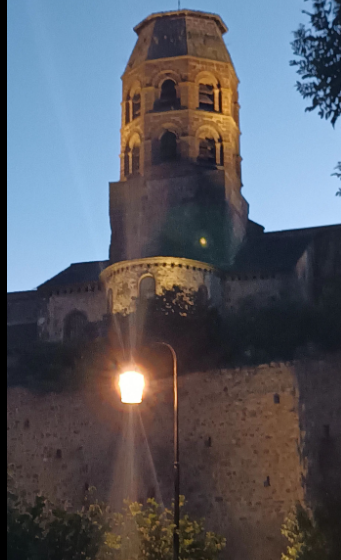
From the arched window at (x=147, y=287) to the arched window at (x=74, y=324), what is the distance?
5142 mm

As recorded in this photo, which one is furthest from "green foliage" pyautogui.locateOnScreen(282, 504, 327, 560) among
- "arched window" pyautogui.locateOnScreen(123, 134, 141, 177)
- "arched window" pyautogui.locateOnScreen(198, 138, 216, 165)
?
"arched window" pyautogui.locateOnScreen(123, 134, 141, 177)

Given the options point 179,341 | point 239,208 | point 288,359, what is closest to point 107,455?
point 179,341

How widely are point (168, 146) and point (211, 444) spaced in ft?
55.6

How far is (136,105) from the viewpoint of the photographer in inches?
1599

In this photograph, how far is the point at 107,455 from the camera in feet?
94.9

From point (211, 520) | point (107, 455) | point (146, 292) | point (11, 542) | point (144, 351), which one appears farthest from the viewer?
point (146, 292)

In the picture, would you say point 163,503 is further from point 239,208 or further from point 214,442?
point 239,208

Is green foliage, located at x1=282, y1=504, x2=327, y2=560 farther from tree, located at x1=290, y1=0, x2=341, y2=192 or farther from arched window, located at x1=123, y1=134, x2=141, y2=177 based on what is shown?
arched window, located at x1=123, y1=134, x2=141, y2=177

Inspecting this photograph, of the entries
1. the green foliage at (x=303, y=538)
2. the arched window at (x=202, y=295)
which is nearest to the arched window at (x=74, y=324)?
the arched window at (x=202, y=295)

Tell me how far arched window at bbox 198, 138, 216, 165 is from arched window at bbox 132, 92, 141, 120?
3491 mm

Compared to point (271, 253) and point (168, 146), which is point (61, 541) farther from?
point (168, 146)

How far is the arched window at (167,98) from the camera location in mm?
39594

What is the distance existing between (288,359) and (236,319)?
5.00 meters

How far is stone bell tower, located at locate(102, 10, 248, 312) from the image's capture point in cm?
3756
